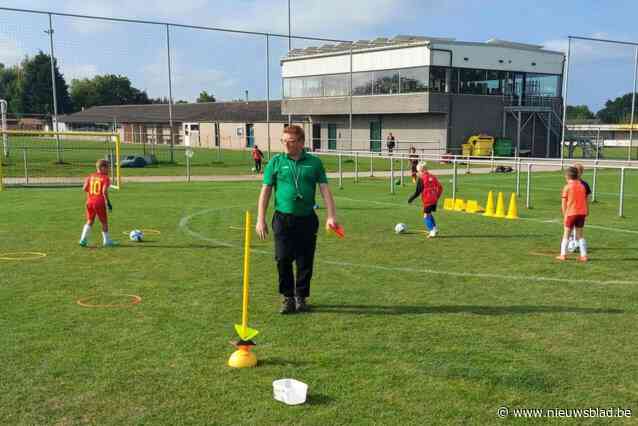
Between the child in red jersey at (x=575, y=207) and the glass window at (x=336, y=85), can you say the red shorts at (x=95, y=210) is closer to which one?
the child in red jersey at (x=575, y=207)

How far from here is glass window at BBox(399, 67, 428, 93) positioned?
148 feet

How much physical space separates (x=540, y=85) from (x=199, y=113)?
40519 millimetres

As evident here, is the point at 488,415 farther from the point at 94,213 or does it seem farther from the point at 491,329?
the point at 94,213

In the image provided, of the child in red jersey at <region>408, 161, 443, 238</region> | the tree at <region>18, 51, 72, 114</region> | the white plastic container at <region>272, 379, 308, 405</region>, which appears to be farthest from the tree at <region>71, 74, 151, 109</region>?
the white plastic container at <region>272, 379, 308, 405</region>

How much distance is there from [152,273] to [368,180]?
20641 millimetres

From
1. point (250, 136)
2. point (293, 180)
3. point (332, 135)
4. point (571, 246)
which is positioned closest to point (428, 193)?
point (571, 246)

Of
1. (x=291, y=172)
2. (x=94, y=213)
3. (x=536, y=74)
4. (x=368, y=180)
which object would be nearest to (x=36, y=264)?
(x=94, y=213)

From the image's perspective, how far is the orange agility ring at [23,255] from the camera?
10016mm

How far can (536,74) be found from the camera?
1948 inches

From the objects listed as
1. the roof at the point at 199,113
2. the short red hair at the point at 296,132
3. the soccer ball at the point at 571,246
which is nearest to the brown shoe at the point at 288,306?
the short red hair at the point at 296,132

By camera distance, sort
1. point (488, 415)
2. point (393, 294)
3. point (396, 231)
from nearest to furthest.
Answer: point (488, 415)
point (393, 294)
point (396, 231)

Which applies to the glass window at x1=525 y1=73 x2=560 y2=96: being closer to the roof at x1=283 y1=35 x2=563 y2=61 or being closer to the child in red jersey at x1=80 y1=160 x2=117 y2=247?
the roof at x1=283 y1=35 x2=563 y2=61

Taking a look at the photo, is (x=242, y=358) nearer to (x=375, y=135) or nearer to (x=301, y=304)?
(x=301, y=304)

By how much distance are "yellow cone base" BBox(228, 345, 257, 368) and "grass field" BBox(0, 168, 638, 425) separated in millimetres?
126
